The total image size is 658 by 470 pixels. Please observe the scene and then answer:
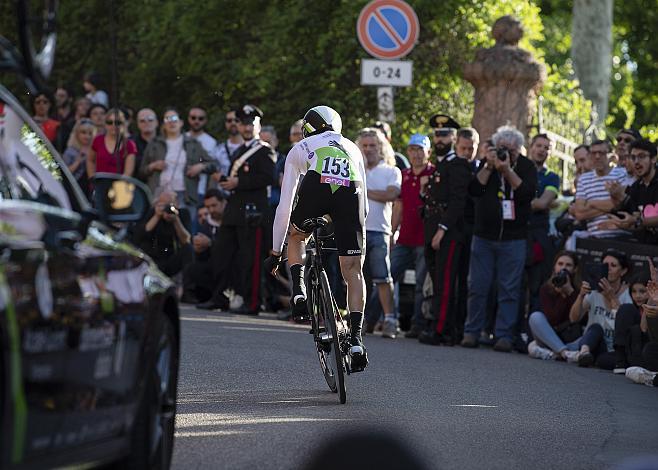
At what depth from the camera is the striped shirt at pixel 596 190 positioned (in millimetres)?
17109

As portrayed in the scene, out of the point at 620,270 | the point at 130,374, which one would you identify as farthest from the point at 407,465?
the point at 620,270

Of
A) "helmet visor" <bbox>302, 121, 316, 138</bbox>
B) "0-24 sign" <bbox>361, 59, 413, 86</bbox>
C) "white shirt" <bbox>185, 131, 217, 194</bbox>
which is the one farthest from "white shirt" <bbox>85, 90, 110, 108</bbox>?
"helmet visor" <bbox>302, 121, 316, 138</bbox>

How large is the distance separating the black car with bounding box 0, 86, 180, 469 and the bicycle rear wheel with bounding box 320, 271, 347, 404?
375 centimetres

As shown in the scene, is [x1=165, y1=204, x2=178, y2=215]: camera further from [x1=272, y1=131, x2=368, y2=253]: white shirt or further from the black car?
the black car

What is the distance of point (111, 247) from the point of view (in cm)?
677

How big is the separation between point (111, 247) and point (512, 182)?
1047 centimetres

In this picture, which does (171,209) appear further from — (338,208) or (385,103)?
(338,208)

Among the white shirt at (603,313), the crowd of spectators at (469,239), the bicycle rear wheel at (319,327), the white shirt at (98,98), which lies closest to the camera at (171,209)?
the crowd of spectators at (469,239)

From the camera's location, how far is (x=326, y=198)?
41.3 feet

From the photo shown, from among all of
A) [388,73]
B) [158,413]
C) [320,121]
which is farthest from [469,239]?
[158,413]

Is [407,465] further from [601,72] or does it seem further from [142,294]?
[601,72]

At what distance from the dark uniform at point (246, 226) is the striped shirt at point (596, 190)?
360 cm

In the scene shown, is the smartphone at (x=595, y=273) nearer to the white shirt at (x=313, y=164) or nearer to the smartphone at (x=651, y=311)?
Result: the smartphone at (x=651, y=311)

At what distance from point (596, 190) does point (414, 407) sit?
6726mm
